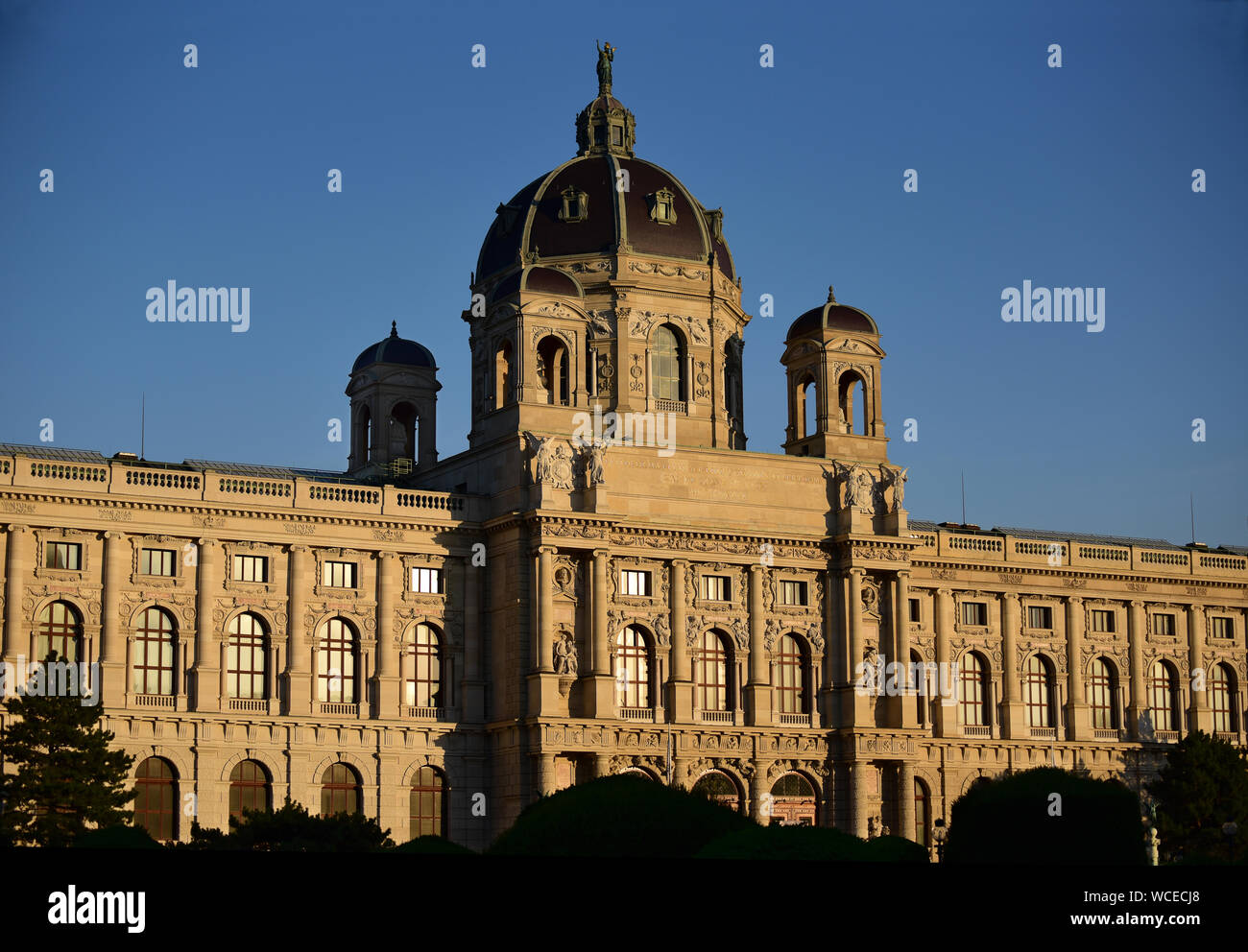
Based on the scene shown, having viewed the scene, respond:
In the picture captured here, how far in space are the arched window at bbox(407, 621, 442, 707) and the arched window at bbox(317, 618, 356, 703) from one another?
2142 millimetres

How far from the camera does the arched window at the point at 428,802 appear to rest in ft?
236

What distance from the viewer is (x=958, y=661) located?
3378 inches

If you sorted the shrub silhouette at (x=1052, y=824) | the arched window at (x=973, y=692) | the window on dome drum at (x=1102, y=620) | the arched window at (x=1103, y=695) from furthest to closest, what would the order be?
the window on dome drum at (x=1102, y=620) < the arched window at (x=1103, y=695) < the arched window at (x=973, y=692) < the shrub silhouette at (x=1052, y=824)

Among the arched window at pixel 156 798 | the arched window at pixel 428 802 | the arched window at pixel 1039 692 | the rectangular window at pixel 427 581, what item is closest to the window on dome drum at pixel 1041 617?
the arched window at pixel 1039 692

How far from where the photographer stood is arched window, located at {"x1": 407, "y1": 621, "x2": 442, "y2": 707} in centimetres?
7306

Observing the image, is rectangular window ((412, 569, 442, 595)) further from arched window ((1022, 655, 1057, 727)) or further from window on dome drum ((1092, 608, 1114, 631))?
window on dome drum ((1092, 608, 1114, 631))

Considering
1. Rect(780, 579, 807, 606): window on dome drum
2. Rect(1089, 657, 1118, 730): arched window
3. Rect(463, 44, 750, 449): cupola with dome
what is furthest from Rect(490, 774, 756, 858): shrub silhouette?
Rect(1089, 657, 1118, 730): arched window

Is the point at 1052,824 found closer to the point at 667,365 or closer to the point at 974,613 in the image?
the point at 667,365

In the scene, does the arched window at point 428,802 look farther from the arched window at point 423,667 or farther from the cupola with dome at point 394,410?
the cupola with dome at point 394,410

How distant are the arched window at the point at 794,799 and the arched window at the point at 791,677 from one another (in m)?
2.66

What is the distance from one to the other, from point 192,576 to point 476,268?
23.7 m
